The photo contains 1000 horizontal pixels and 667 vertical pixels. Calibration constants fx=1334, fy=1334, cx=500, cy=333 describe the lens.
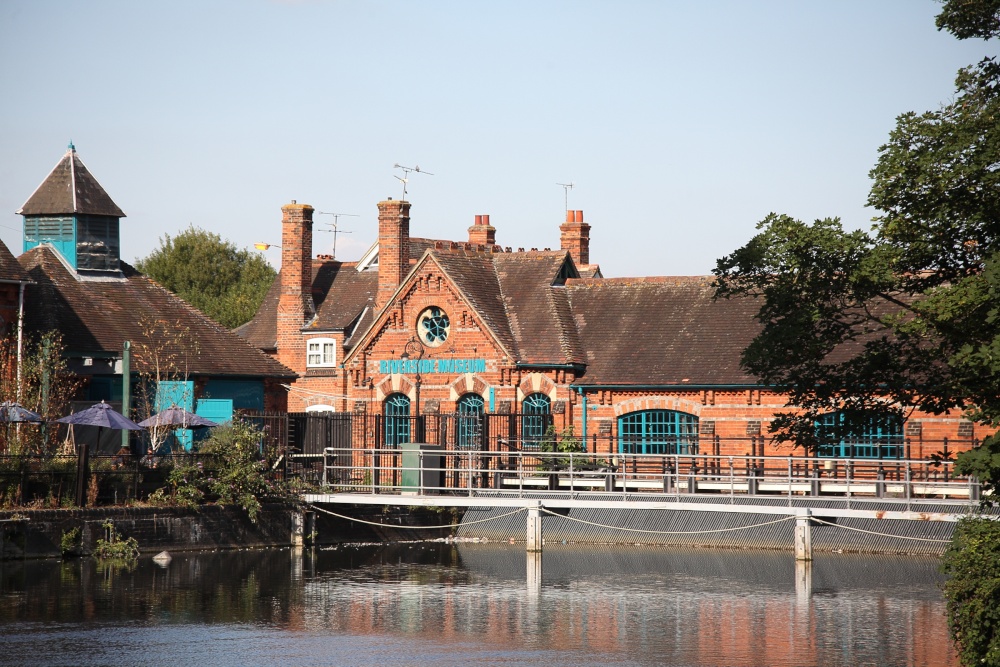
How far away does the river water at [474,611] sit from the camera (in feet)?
62.1

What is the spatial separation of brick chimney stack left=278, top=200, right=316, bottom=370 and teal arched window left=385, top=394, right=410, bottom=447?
7567 mm

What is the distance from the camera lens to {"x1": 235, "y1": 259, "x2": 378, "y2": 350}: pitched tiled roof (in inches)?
1869

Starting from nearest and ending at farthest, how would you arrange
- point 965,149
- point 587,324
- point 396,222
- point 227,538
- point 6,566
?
point 965,149, point 6,566, point 227,538, point 587,324, point 396,222

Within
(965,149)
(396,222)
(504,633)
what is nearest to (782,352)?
(965,149)

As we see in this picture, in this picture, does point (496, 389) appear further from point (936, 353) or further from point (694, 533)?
point (936, 353)

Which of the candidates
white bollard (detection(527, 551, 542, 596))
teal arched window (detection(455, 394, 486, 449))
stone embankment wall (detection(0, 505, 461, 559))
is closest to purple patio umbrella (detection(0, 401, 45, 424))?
stone embankment wall (detection(0, 505, 461, 559))

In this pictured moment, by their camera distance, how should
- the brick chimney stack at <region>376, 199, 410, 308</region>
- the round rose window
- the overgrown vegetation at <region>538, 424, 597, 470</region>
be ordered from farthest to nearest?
1. the brick chimney stack at <region>376, 199, 410, 308</region>
2. the round rose window
3. the overgrown vegetation at <region>538, 424, 597, 470</region>

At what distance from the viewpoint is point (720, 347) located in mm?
36750

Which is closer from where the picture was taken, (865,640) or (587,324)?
(865,640)

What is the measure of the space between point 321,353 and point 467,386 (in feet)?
31.8

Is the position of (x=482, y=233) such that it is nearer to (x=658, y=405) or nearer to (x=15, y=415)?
(x=658, y=405)

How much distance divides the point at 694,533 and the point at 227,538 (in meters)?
11.7

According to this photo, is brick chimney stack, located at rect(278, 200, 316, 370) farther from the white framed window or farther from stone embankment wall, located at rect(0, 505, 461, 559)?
stone embankment wall, located at rect(0, 505, 461, 559)

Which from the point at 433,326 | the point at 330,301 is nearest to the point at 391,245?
the point at 433,326
